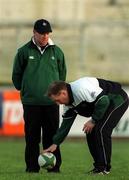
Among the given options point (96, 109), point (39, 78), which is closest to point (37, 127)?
point (39, 78)

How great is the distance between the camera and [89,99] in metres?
10.8

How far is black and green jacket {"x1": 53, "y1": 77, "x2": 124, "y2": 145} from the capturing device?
35.4 ft

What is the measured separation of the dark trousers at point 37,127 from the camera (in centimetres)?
1204

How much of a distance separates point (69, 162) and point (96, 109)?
5222 mm

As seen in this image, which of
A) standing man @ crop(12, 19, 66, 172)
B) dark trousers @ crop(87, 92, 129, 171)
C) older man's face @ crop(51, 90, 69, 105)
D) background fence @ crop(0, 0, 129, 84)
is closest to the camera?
older man's face @ crop(51, 90, 69, 105)

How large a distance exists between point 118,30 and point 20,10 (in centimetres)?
436

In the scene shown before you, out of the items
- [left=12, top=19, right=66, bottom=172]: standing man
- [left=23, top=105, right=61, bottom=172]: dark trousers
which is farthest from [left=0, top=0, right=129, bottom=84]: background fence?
[left=12, top=19, right=66, bottom=172]: standing man

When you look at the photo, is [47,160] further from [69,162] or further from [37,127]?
[69,162]

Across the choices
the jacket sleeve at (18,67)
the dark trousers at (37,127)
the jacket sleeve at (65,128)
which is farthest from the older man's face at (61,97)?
the jacket sleeve at (18,67)

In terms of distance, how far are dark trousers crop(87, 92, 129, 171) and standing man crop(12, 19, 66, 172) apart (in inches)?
40.0

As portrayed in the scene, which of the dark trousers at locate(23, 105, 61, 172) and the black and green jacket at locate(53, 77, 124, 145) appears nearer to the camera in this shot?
the black and green jacket at locate(53, 77, 124, 145)

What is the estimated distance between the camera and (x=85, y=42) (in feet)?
106

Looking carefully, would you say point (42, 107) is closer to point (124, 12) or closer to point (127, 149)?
point (127, 149)

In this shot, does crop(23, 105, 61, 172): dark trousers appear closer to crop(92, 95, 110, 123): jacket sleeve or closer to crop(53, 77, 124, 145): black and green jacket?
crop(53, 77, 124, 145): black and green jacket
